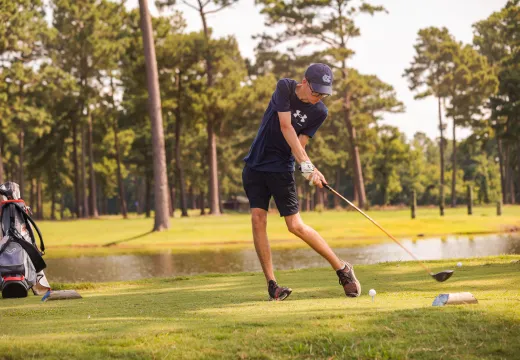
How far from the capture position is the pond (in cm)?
1950

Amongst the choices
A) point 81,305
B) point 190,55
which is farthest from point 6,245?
point 190,55

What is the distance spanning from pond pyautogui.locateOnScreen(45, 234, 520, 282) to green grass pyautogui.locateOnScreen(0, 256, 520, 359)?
10.6 meters

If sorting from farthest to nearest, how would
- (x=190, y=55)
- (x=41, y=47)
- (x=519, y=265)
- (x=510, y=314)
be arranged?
1. (x=41, y=47)
2. (x=190, y=55)
3. (x=519, y=265)
4. (x=510, y=314)

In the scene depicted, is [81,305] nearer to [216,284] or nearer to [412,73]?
[216,284]

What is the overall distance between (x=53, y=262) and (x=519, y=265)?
636 inches

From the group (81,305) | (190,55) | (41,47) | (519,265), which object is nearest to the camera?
(81,305)

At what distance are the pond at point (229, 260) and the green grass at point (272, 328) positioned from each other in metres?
10.6

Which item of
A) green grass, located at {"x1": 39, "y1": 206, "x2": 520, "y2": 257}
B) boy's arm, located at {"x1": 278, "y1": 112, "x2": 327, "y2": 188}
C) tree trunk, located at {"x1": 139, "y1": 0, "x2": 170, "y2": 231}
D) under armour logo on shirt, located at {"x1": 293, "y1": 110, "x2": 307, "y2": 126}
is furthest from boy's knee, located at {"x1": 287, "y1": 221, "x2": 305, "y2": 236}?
tree trunk, located at {"x1": 139, "y1": 0, "x2": 170, "y2": 231}

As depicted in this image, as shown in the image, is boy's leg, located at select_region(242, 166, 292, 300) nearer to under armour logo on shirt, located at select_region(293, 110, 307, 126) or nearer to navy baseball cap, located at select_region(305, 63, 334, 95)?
under armour logo on shirt, located at select_region(293, 110, 307, 126)

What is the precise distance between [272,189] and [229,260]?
1471cm

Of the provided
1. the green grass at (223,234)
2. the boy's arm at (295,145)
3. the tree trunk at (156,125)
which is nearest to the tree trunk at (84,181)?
the green grass at (223,234)

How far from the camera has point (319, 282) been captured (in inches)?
416

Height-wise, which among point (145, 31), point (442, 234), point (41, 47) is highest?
point (41, 47)

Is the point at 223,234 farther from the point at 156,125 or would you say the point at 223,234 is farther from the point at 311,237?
the point at 311,237
